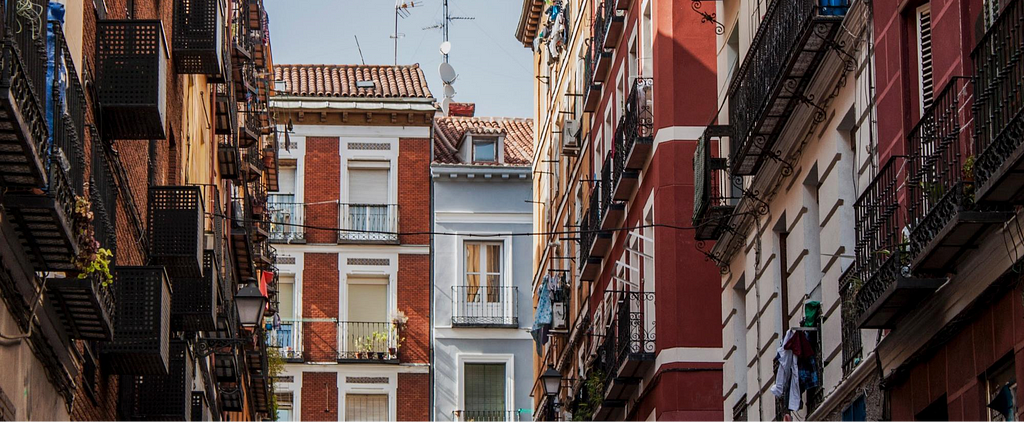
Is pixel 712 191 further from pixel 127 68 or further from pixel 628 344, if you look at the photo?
pixel 127 68

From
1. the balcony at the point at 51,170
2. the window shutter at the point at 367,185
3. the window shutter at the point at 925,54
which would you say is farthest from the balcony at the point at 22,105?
the window shutter at the point at 367,185

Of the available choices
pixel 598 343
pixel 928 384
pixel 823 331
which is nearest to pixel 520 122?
pixel 598 343

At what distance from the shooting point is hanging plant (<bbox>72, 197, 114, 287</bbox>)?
642 inches

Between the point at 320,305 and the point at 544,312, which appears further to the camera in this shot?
the point at 320,305

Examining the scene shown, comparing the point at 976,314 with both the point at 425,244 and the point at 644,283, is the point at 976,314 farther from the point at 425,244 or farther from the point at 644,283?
the point at 425,244

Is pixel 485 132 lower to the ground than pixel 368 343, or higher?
higher

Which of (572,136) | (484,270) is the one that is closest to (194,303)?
(572,136)

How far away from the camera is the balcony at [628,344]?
32281mm

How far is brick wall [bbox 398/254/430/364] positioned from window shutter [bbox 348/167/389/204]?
6.74ft

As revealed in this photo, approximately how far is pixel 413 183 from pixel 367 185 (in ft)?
4.62

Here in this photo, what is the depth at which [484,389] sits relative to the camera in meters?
58.2

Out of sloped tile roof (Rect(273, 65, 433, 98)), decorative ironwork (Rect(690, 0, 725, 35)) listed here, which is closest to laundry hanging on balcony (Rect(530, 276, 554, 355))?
sloped tile roof (Rect(273, 65, 433, 98))

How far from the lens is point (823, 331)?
20.8 meters

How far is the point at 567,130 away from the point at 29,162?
105ft
